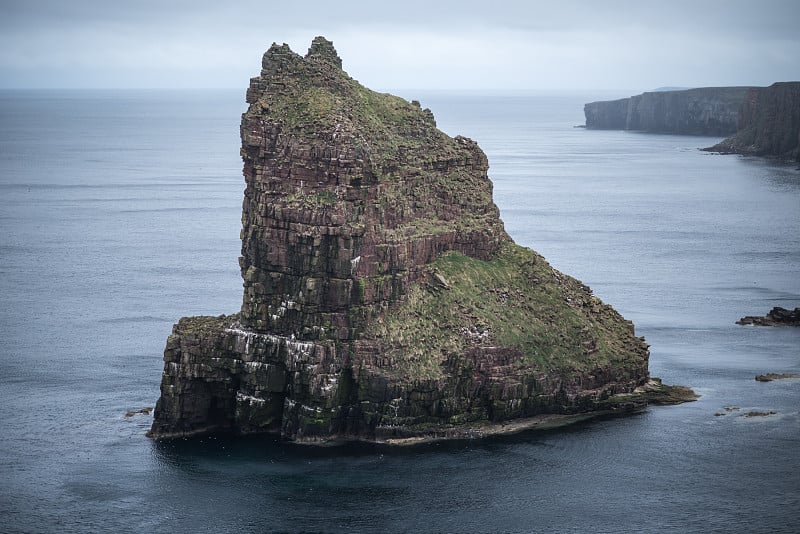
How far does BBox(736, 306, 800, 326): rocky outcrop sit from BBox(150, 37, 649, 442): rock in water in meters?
36.1

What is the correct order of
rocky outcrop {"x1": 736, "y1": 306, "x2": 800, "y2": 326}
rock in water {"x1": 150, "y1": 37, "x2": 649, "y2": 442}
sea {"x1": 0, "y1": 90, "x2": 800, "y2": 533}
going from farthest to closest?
1. rocky outcrop {"x1": 736, "y1": 306, "x2": 800, "y2": 326}
2. rock in water {"x1": 150, "y1": 37, "x2": 649, "y2": 442}
3. sea {"x1": 0, "y1": 90, "x2": 800, "y2": 533}

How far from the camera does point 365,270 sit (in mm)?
98562

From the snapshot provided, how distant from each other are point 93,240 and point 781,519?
123m

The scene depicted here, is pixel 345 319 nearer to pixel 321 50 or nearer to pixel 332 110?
pixel 332 110

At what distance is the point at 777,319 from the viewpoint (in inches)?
5394

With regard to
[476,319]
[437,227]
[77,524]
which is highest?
[437,227]

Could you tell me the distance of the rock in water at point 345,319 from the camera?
97.4m

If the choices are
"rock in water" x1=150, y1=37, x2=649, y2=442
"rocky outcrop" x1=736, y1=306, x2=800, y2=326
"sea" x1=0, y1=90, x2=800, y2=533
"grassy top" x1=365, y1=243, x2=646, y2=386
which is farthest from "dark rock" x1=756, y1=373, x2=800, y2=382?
"rocky outcrop" x1=736, y1=306, x2=800, y2=326

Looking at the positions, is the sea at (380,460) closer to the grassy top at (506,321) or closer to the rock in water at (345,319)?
the rock in water at (345,319)

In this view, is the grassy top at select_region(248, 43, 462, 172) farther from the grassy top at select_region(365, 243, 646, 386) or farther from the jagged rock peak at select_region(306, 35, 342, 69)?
the grassy top at select_region(365, 243, 646, 386)

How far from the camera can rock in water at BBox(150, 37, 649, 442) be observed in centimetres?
9738

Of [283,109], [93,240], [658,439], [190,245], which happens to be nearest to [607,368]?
[658,439]

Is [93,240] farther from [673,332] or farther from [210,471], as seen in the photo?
[210,471]

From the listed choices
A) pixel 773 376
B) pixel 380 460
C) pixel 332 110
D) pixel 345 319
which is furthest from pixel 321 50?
pixel 773 376
